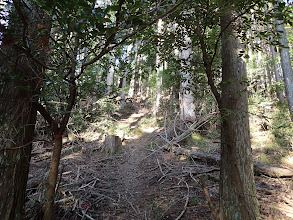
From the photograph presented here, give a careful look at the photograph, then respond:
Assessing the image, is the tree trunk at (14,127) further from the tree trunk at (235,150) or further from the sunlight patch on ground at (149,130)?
the sunlight patch on ground at (149,130)

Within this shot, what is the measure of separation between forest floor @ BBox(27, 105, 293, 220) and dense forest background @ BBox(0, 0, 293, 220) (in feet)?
0.10

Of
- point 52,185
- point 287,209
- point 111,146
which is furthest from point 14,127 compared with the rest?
Answer: point 111,146

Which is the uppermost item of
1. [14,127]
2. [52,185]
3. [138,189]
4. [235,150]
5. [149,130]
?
[14,127]

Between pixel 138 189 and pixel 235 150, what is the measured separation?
3.11m

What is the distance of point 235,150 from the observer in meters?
2.71

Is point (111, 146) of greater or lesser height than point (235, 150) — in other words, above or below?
below

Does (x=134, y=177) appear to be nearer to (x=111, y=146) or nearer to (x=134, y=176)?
(x=134, y=176)

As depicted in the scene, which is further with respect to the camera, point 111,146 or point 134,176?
point 111,146

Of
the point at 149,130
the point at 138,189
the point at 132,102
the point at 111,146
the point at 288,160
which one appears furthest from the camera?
the point at 149,130

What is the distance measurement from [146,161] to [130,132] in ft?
13.1

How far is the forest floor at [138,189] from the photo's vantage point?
11.0ft

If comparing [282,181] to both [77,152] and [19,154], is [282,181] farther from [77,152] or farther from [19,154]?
[77,152]

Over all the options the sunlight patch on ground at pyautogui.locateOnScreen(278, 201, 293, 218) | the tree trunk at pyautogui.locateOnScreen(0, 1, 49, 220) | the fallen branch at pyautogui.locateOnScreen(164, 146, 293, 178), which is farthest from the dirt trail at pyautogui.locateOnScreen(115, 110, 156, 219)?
the sunlight patch on ground at pyautogui.locateOnScreen(278, 201, 293, 218)

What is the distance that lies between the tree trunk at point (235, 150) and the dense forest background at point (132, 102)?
0.02 meters
